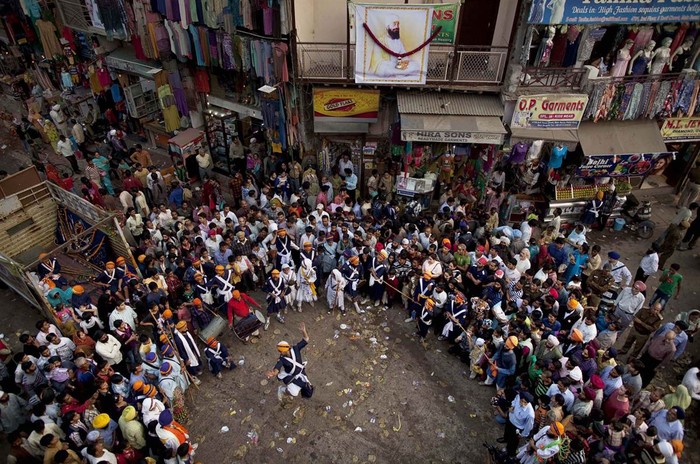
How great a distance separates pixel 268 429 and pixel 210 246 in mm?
4746

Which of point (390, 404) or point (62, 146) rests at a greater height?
point (62, 146)

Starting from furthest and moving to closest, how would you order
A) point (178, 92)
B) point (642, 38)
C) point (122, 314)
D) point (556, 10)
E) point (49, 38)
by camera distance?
1. point (49, 38)
2. point (178, 92)
3. point (642, 38)
4. point (556, 10)
5. point (122, 314)

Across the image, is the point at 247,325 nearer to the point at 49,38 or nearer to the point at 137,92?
the point at 137,92

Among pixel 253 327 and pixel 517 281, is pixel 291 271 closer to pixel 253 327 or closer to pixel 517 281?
pixel 253 327

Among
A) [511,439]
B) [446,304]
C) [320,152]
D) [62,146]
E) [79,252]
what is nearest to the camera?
[511,439]

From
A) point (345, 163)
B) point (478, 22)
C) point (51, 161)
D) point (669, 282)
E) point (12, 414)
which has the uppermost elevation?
point (478, 22)

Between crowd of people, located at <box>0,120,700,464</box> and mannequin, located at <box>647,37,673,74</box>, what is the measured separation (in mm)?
4350

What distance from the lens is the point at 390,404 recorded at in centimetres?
991

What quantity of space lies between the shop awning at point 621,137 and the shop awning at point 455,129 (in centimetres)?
289

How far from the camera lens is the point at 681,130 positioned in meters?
14.1

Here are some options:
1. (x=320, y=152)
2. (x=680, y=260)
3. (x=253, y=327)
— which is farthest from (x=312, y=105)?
(x=680, y=260)

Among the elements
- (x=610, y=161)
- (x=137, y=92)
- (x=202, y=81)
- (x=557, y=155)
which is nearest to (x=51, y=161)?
(x=137, y=92)

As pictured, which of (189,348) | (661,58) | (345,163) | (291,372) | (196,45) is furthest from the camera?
(345,163)

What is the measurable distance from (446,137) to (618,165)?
5.67 meters
